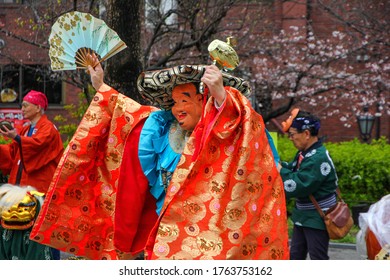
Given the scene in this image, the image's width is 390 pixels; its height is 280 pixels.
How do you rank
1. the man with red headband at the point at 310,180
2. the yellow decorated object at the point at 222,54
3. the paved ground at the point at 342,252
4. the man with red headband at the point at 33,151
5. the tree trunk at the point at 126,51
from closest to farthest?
1. the yellow decorated object at the point at 222,54
2. the man with red headband at the point at 310,180
3. the tree trunk at the point at 126,51
4. the man with red headband at the point at 33,151
5. the paved ground at the point at 342,252

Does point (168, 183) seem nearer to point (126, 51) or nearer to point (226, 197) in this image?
point (226, 197)

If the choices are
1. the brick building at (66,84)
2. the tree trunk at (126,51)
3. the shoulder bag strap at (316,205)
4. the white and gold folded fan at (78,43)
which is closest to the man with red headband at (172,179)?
the white and gold folded fan at (78,43)

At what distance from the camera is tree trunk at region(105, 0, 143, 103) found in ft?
18.9

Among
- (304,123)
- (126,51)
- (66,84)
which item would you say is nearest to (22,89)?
(66,84)

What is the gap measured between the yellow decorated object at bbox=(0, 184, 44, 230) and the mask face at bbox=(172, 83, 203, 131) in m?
1.69

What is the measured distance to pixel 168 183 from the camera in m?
3.67

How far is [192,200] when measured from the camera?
3.28 metres

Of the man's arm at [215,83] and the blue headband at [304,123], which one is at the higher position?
the man's arm at [215,83]

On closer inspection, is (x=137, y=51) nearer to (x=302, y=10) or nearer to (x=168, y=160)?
(x=168, y=160)

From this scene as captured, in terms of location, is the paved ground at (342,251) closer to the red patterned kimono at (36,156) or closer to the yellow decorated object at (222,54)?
the red patterned kimono at (36,156)

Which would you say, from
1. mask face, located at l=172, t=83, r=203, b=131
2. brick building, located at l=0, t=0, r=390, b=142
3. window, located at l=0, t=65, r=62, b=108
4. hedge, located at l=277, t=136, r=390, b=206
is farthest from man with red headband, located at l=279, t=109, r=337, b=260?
window, located at l=0, t=65, r=62, b=108

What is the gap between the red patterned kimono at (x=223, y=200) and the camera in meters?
A: 3.23

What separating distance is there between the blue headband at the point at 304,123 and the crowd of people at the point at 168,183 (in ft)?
0.72

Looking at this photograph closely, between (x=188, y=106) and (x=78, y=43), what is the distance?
976 millimetres
